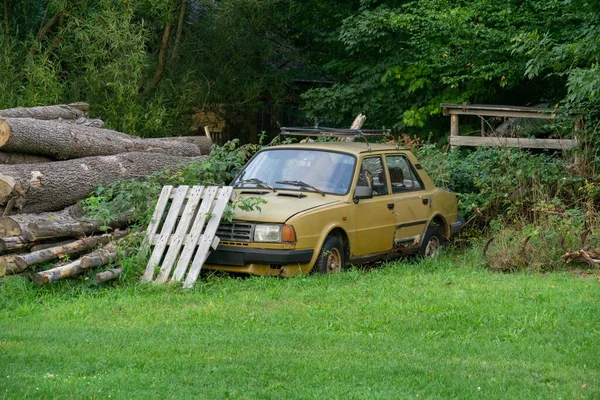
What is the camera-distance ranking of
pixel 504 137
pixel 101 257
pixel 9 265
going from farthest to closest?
pixel 504 137
pixel 101 257
pixel 9 265

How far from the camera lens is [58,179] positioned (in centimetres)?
1245

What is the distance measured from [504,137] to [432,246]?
3768 mm

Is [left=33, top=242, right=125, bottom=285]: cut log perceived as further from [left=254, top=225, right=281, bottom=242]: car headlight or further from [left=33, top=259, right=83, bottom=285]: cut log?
[left=254, top=225, right=281, bottom=242]: car headlight

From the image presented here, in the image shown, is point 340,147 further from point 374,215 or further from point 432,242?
point 432,242

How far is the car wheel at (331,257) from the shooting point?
1138cm

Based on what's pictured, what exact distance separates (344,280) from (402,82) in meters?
12.5

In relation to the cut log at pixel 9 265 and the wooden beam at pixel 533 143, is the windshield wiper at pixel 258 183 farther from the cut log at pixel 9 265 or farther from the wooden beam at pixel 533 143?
the wooden beam at pixel 533 143

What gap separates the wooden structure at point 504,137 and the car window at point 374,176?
3.73 meters

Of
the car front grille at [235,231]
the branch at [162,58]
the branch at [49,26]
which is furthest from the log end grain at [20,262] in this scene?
the branch at [162,58]

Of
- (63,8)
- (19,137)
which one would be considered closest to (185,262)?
(19,137)

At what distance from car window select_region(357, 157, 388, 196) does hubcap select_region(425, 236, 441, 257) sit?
1.25 meters

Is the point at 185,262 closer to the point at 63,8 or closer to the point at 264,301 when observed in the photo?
the point at 264,301

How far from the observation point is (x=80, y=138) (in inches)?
542

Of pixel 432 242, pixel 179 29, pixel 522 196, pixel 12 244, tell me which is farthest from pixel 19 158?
pixel 179 29
